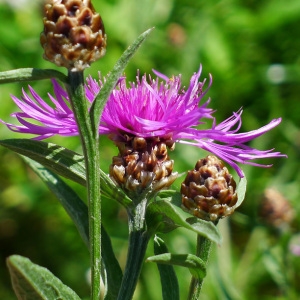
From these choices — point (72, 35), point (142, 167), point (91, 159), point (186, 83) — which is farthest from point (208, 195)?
point (186, 83)

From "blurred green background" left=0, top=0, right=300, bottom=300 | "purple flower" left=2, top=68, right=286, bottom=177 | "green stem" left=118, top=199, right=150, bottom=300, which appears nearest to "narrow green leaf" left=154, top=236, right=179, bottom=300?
"green stem" left=118, top=199, right=150, bottom=300

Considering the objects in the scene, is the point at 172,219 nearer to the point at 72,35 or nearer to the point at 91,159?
the point at 91,159

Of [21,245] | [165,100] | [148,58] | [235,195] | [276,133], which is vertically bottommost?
[21,245]

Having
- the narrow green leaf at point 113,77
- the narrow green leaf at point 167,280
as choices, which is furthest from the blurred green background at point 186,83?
Answer: the narrow green leaf at point 113,77

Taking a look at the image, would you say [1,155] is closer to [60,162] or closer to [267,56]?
[267,56]

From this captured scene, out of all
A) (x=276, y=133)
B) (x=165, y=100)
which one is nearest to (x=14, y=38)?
(x=276, y=133)

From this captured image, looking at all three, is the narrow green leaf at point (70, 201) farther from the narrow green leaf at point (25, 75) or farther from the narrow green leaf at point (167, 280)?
the narrow green leaf at point (25, 75)
